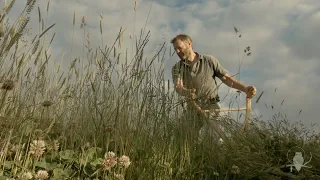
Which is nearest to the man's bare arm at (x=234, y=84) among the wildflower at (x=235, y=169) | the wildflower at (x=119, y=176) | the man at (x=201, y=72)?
the man at (x=201, y=72)

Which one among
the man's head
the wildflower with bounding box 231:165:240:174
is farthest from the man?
the wildflower with bounding box 231:165:240:174

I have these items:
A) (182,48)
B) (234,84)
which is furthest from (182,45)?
(234,84)

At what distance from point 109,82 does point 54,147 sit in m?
0.69

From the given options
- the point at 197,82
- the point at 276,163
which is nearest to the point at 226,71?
the point at 197,82

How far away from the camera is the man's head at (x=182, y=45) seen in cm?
421

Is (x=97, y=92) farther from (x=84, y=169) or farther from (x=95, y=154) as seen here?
(x=84, y=169)

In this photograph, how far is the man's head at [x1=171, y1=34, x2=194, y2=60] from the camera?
13.8ft

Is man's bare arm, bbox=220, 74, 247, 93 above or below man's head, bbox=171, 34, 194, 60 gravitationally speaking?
below

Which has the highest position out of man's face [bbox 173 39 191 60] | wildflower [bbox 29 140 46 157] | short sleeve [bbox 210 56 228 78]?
man's face [bbox 173 39 191 60]

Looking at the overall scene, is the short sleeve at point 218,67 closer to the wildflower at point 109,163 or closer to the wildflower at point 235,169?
the wildflower at point 235,169

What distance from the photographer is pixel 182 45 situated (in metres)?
4.21

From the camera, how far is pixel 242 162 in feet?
9.92

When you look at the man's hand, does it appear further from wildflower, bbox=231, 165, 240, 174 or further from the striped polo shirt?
wildflower, bbox=231, 165, 240, 174

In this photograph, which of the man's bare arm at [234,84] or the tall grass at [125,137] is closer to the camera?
the tall grass at [125,137]
